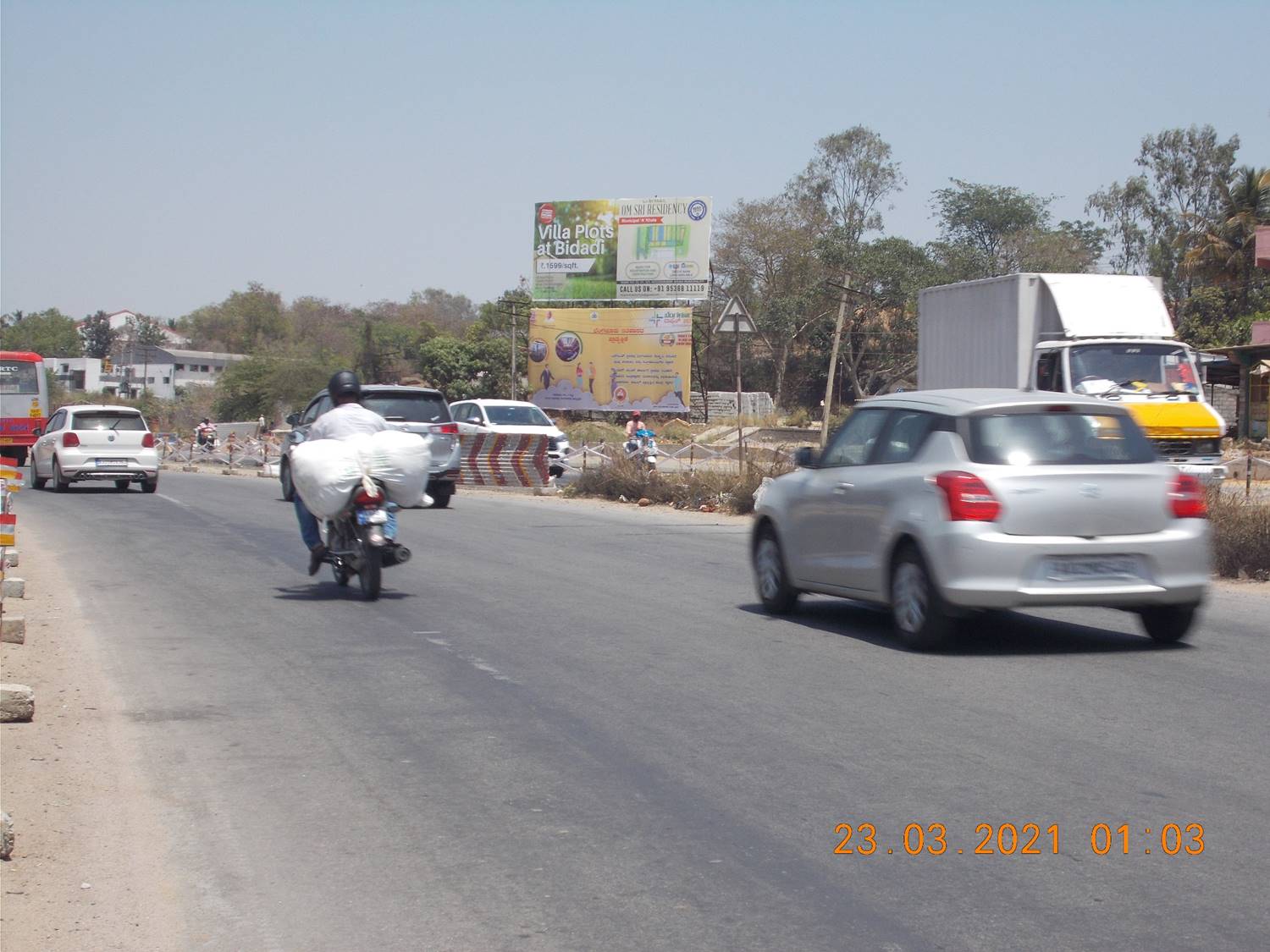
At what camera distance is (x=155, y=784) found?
6.06 m

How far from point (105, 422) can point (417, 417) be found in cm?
792

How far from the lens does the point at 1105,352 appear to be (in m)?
20.6

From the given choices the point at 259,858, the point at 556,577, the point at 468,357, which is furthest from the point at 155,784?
the point at 468,357

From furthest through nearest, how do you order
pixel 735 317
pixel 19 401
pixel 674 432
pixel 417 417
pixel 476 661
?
pixel 674 432 < pixel 19 401 < pixel 735 317 < pixel 417 417 < pixel 476 661

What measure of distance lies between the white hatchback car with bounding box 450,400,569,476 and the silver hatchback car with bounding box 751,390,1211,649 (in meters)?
21.8

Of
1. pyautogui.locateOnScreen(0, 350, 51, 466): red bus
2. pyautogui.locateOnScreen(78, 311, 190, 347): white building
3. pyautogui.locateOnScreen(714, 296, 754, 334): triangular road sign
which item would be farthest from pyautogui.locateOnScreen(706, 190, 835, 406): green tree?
pyautogui.locateOnScreen(78, 311, 190, 347): white building

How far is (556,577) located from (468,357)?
210 ft

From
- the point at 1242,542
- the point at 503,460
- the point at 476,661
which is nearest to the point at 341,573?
the point at 476,661

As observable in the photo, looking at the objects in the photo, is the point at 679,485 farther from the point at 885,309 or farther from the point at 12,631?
the point at 885,309

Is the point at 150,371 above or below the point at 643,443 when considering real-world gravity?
above

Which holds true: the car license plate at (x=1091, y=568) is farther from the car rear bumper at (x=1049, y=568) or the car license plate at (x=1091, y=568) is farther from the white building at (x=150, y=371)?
the white building at (x=150, y=371)

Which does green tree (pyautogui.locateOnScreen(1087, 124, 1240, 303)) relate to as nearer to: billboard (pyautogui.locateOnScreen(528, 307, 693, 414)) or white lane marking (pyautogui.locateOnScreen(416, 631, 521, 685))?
billboard (pyautogui.locateOnScreen(528, 307, 693, 414))

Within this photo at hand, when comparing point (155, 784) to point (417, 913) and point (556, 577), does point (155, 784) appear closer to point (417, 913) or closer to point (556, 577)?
point (417, 913)

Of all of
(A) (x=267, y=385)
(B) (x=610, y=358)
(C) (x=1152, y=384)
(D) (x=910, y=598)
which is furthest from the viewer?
(A) (x=267, y=385)
